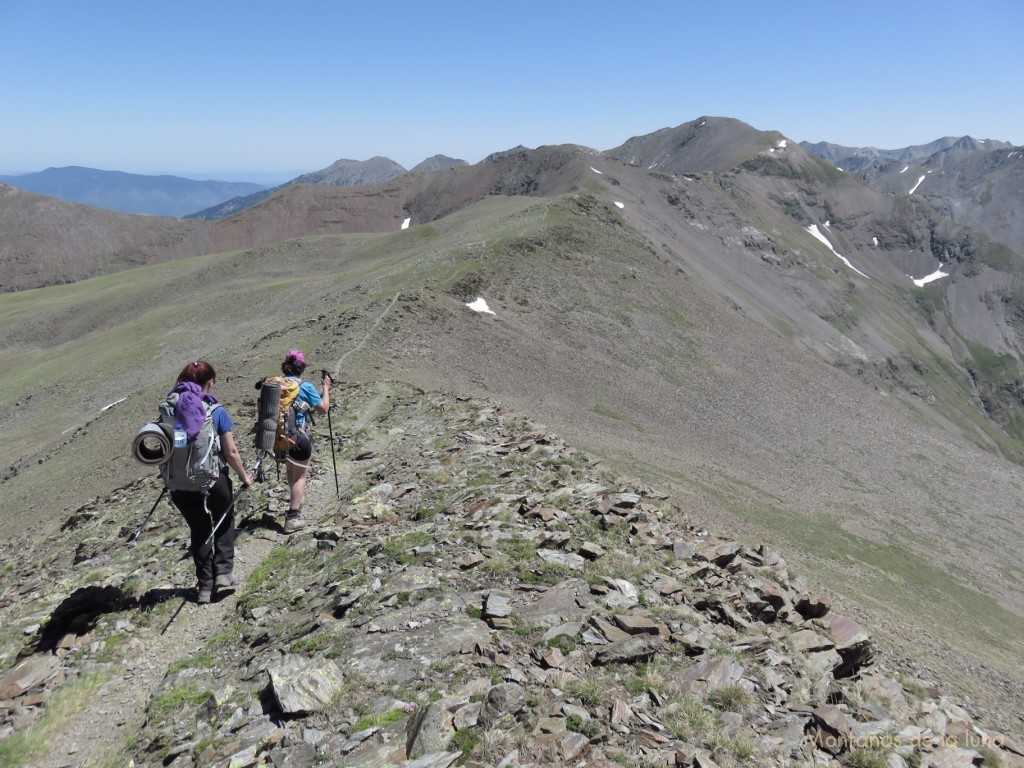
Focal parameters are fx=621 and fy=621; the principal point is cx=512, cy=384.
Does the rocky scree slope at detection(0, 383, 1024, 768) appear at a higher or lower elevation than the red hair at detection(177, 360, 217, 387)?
lower

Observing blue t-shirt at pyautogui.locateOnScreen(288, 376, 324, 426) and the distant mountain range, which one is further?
blue t-shirt at pyautogui.locateOnScreen(288, 376, 324, 426)

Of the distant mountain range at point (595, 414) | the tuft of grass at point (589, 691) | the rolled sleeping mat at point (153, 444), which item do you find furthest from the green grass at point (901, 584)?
the rolled sleeping mat at point (153, 444)

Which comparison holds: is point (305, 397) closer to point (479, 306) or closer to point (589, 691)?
point (589, 691)

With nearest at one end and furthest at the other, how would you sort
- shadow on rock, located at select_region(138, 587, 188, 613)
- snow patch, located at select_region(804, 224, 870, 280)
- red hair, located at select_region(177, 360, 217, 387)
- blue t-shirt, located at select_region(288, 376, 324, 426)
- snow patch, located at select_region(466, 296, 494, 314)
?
red hair, located at select_region(177, 360, 217, 387)
shadow on rock, located at select_region(138, 587, 188, 613)
blue t-shirt, located at select_region(288, 376, 324, 426)
snow patch, located at select_region(466, 296, 494, 314)
snow patch, located at select_region(804, 224, 870, 280)

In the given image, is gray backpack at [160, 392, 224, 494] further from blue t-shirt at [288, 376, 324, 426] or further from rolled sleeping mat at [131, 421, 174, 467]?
blue t-shirt at [288, 376, 324, 426]

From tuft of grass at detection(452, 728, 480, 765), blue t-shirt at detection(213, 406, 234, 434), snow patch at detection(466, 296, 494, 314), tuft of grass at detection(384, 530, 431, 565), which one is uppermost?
blue t-shirt at detection(213, 406, 234, 434)

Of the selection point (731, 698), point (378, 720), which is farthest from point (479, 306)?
point (378, 720)

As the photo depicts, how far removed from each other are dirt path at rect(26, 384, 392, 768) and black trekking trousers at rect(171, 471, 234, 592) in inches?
21.9

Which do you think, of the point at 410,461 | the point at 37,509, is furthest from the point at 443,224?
the point at 410,461

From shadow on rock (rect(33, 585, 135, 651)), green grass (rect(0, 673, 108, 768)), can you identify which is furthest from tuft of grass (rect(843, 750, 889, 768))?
shadow on rock (rect(33, 585, 135, 651))

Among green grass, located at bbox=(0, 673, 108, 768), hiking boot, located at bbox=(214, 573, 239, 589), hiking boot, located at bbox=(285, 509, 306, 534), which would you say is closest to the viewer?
green grass, located at bbox=(0, 673, 108, 768)

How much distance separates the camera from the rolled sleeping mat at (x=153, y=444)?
9.22 m

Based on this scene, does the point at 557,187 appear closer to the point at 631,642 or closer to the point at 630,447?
the point at 630,447

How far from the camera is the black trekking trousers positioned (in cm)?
1006
